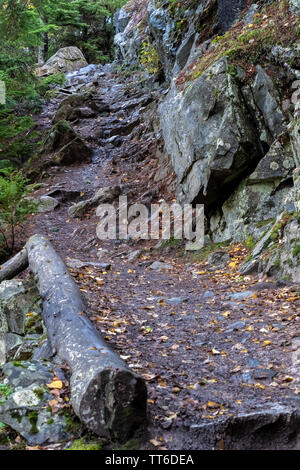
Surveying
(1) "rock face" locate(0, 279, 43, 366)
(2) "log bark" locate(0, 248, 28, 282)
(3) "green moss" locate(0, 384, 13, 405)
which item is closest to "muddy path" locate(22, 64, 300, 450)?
(1) "rock face" locate(0, 279, 43, 366)

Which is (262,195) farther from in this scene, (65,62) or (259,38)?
(65,62)

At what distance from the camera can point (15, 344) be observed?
5848 mm

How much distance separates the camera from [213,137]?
316 inches

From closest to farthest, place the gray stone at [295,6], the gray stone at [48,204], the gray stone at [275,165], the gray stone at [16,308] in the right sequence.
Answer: the gray stone at [16,308], the gray stone at [275,165], the gray stone at [295,6], the gray stone at [48,204]

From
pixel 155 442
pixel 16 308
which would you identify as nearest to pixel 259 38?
pixel 16 308

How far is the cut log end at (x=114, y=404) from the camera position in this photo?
111 inches

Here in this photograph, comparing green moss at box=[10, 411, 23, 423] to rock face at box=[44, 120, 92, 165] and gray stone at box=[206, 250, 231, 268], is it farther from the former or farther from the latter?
rock face at box=[44, 120, 92, 165]

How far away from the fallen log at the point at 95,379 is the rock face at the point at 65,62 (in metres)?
Answer: 26.2

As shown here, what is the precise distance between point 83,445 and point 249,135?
6.44 meters

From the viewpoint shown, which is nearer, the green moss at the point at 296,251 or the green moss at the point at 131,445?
the green moss at the point at 131,445

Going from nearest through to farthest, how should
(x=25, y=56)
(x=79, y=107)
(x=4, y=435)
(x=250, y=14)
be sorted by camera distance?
(x=4, y=435)
(x=250, y=14)
(x=25, y=56)
(x=79, y=107)

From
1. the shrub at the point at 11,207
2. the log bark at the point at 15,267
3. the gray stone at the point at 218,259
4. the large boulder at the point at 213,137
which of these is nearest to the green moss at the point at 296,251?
the gray stone at the point at 218,259

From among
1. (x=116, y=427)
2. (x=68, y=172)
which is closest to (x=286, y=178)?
(x=116, y=427)

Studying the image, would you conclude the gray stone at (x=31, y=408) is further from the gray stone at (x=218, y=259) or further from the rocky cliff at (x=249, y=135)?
the gray stone at (x=218, y=259)
